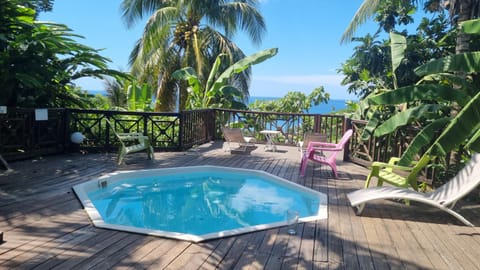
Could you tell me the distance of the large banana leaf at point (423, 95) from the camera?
467 centimetres

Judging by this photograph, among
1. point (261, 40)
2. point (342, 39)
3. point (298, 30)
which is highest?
point (298, 30)

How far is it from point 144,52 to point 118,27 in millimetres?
2172

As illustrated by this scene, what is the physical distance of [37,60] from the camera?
6465mm

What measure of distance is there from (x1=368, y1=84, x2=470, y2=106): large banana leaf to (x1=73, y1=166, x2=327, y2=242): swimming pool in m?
1.71

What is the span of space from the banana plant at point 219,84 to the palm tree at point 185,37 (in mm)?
2526

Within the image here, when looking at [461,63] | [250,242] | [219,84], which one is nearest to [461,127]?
[461,63]

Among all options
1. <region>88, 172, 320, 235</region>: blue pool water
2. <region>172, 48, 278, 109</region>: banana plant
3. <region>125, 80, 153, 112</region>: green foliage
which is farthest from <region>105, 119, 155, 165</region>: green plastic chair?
<region>172, 48, 278, 109</region>: banana plant

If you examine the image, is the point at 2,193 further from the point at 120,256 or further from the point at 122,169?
the point at 120,256

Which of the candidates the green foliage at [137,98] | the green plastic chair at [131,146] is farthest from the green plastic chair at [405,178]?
the green foliage at [137,98]

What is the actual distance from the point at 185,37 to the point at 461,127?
464 inches

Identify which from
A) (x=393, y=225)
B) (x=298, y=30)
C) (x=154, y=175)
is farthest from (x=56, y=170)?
(x=298, y=30)

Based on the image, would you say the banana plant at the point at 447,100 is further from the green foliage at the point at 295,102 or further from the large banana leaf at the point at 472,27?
the green foliage at the point at 295,102

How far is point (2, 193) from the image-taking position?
431cm

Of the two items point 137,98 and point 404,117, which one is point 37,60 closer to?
point 137,98
